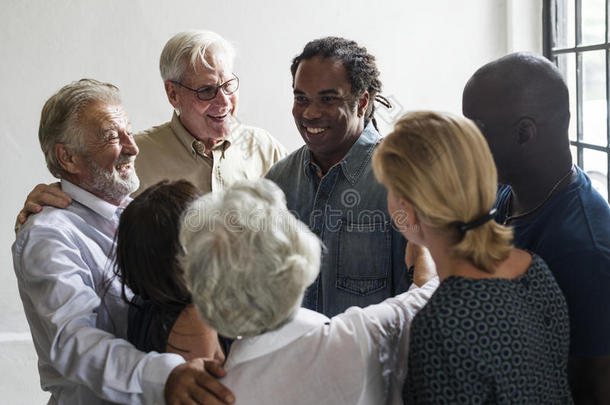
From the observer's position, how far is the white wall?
12.2ft

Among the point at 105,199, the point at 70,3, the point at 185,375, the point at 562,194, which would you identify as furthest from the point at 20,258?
the point at 70,3

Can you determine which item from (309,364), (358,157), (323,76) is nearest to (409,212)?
(309,364)

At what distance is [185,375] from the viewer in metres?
1.38

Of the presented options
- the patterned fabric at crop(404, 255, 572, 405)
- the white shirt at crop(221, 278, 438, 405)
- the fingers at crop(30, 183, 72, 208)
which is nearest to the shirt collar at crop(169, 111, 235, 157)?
the fingers at crop(30, 183, 72, 208)

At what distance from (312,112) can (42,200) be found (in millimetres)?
926

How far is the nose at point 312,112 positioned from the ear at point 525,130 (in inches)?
31.5

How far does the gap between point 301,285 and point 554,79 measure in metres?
0.88

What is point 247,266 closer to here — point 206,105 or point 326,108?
point 326,108

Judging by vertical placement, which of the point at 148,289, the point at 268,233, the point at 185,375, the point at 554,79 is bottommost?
the point at 185,375

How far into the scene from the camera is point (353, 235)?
2105 millimetres

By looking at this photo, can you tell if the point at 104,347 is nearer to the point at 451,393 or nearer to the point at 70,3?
the point at 451,393

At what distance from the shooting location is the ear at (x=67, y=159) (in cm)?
199

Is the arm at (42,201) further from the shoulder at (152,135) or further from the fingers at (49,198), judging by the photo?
the shoulder at (152,135)

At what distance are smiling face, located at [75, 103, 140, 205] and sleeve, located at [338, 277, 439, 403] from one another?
1005mm
